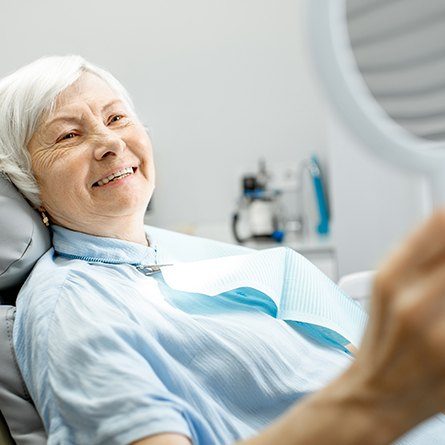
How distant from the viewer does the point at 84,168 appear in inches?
50.6

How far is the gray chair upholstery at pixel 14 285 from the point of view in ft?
3.61

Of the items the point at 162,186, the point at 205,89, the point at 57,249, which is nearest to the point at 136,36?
the point at 205,89

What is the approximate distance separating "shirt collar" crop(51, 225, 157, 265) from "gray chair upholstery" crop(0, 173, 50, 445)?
0.16ft

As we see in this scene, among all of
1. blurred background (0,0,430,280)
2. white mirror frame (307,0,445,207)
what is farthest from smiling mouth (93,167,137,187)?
blurred background (0,0,430,280)

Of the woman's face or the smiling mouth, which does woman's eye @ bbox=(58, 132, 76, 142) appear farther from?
the smiling mouth

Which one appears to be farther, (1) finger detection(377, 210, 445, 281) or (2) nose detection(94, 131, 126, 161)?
(2) nose detection(94, 131, 126, 161)

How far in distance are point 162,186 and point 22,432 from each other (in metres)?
2.64

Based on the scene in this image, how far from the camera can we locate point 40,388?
3.20 feet

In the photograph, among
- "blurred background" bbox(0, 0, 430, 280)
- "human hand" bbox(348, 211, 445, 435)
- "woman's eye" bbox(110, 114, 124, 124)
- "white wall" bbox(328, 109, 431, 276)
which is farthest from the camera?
"blurred background" bbox(0, 0, 430, 280)

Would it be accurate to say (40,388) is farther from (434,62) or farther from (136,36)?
(136,36)

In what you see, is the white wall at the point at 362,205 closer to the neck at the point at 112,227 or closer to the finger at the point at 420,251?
the neck at the point at 112,227

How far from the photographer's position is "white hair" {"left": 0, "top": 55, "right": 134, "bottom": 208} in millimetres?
1280

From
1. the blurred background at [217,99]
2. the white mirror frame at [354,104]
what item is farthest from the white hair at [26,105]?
the blurred background at [217,99]

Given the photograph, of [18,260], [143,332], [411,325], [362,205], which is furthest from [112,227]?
[362,205]
